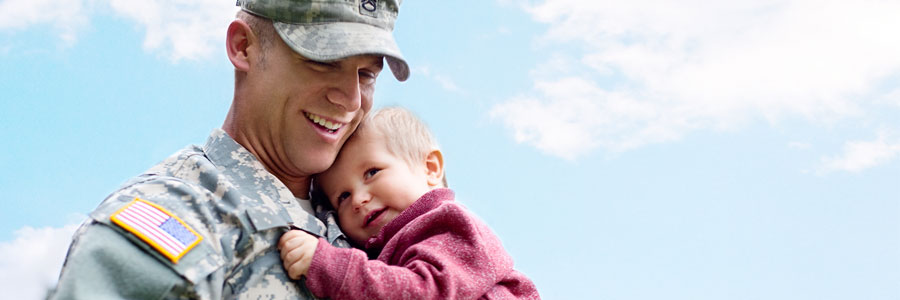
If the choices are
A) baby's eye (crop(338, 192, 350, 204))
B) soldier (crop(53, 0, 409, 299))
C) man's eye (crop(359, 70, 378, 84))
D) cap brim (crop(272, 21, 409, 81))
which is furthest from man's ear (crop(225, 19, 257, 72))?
baby's eye (crop(338, 192, 350, 204))

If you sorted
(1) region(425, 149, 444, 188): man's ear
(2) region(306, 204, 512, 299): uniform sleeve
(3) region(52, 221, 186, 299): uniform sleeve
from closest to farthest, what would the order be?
(3) region(52, 221, 186, 299): uniform sleeve, (2) region(306, 204, 512, 299): uniform sleeve, (1) region(425, 149, 444, 188): man's ear

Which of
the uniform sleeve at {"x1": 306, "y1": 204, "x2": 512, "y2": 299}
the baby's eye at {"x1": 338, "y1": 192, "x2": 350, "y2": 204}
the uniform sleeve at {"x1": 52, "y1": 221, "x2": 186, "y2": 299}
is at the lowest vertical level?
the uniform sleeve at {"x1": 52, "y1": 221, "x2": 186, "y2": 299}

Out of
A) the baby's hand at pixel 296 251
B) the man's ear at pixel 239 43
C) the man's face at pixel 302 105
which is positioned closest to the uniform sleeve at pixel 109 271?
the baby's hand at pixel 296 251

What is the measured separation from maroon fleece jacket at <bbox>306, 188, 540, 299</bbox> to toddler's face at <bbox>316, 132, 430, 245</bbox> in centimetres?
11

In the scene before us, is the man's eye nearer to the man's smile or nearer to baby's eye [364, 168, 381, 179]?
the man's smile

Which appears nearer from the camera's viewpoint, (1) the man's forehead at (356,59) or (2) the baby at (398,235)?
(2) the baby at (398,235)

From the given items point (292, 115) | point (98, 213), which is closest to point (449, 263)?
point (292, 115)

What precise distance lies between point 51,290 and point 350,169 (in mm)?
1222

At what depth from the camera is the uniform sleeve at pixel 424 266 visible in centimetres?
249

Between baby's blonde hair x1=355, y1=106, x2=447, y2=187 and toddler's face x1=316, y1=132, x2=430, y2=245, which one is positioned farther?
baby's blonde hair x1=355, y1=106, x2=447, y2=187

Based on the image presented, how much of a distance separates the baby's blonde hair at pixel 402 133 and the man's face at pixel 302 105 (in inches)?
5.1

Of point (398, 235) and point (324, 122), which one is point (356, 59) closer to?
point (324, 122)

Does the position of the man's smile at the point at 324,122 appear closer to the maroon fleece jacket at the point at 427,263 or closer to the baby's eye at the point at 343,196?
the baby's eye at the point at 343,196

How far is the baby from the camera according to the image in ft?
8.23
